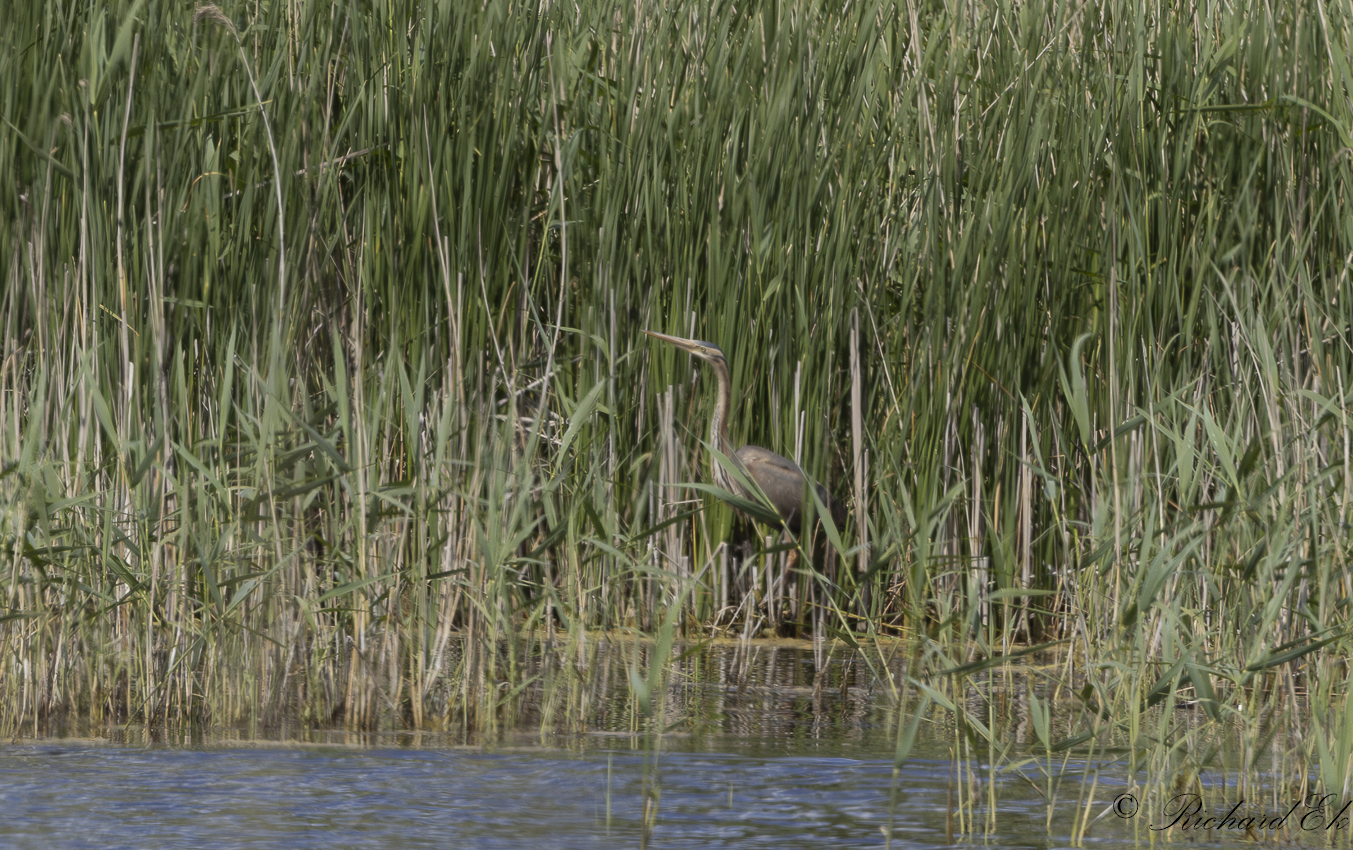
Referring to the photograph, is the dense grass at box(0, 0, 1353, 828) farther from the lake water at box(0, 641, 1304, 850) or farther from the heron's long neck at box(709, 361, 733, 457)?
the lake water at box(0, 641, 1304, 850)

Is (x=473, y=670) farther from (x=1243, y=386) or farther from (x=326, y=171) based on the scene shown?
(x=1243, y=386)

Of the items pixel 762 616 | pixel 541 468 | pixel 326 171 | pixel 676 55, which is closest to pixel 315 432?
pixel 541 468

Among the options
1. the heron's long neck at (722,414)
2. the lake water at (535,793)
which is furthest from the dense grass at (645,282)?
the lake water at (535,793)

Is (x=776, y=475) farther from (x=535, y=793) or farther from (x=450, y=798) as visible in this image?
(x=450, y=798)

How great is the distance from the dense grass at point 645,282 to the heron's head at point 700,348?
0.10 metres

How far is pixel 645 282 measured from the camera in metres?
4.82

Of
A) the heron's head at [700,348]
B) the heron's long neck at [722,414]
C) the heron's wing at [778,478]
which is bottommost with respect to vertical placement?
the heron's wing at [778,478]

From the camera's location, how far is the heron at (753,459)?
461 cm

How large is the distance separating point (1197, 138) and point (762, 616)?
1.92m

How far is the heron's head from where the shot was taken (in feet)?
15.1

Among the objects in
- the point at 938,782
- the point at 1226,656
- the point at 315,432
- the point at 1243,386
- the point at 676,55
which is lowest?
the point at 938,782

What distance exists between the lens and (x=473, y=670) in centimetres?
365

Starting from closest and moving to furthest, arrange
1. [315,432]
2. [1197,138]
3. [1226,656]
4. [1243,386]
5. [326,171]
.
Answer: [1226,656] → [315,432] → [1243,386] → [326,171] → [1197,138]

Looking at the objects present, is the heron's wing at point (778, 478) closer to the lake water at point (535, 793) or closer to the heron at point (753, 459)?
the heron at point (753, 459)
